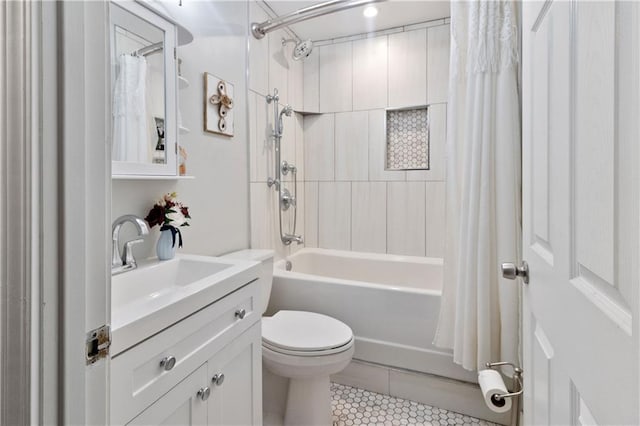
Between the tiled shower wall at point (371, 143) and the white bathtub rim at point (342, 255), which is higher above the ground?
the tiled shower wall at point (371, 143)

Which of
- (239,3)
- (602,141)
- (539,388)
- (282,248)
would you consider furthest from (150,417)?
(239,3)

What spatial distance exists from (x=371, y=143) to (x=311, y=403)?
1968 mm

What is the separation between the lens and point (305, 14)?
6.84ft

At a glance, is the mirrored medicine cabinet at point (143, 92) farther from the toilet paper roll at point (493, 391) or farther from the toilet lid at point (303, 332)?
the toilet paper roll at point (493, 391)

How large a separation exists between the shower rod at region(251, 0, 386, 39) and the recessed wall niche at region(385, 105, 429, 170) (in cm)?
93

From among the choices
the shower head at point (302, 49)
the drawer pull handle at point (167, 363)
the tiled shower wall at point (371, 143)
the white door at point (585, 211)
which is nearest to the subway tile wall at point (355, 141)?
the tiled shower wall at point (371, 143)

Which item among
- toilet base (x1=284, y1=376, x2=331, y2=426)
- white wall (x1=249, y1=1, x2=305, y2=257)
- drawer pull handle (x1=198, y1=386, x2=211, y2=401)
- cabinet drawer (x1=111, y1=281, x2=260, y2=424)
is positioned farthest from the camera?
white wall (x1=249, y1=1, x2=305, y2=257)

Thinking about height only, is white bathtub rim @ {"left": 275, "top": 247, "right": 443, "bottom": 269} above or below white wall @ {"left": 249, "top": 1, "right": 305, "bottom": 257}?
below

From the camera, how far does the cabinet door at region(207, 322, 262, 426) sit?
1051 millimetres

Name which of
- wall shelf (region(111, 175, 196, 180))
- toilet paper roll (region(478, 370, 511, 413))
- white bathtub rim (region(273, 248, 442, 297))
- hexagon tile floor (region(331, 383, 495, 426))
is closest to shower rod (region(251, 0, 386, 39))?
wall shelf (region(111, 175, 196, 180))

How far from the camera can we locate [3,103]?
15.4 inches

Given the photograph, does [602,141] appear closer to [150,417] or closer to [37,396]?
[37,396]

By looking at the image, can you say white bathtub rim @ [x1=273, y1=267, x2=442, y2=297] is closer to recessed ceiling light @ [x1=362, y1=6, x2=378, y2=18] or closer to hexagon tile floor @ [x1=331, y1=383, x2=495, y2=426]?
hexagon tile floor @ [x1=331, y1=383, x2=495, y2=426]

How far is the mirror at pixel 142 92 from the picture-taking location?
1241 mm
